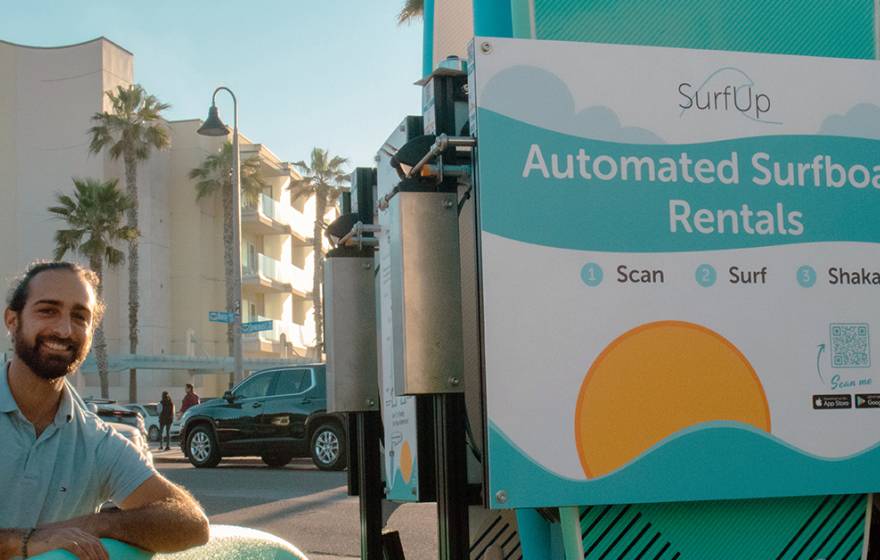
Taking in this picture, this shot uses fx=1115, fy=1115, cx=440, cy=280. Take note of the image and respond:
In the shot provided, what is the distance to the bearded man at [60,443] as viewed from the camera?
2855 mm

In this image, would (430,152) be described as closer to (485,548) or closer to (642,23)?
(642,23)

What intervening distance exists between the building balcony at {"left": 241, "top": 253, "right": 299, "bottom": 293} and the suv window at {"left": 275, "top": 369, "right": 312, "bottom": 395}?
104 feet

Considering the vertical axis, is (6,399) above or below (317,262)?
below

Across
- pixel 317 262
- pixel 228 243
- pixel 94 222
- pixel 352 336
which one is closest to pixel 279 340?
pixel 317 262

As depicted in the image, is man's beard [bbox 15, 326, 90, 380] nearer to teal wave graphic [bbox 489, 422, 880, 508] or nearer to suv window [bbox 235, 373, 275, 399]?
teal wave graphic [bbox 489, 422, 880, 508]

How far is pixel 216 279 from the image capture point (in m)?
49.2

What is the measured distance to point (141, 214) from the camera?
4534cm

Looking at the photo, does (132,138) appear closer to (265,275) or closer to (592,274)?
(265,275)

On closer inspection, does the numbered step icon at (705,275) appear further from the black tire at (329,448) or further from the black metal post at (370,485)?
the black tire at (329,448)

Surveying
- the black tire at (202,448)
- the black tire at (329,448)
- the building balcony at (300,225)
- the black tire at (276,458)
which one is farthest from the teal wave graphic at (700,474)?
the building balcony at (300,225)

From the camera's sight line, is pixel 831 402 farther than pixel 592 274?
Yes

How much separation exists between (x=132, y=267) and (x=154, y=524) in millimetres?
40634

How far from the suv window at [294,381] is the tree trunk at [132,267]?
81.3 feet

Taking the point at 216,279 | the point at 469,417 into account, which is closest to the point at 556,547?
the point at 469,417
